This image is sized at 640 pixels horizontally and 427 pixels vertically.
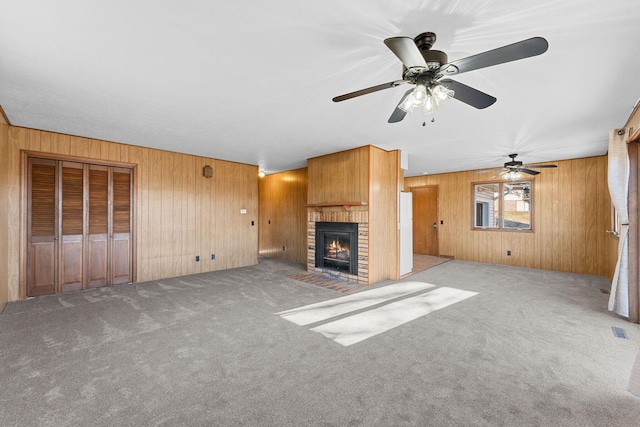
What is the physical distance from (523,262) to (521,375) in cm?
554

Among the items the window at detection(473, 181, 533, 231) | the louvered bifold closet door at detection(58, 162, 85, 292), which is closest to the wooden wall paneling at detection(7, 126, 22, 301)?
the louvered bifold closet door at detection(58, 162, 85, 292)

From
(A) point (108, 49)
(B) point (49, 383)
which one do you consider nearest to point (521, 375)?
(B) point (49, 383)

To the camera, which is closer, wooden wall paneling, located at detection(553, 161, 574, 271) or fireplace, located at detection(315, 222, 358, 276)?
fireplace, located at detection(315, 222, 358, 276)

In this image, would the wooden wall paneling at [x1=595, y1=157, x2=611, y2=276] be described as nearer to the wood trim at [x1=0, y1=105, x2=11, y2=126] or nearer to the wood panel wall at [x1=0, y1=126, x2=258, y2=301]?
the wood panel wall at [x1=0, y1=126, x2=258, y2=301]

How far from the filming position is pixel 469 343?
2.63m

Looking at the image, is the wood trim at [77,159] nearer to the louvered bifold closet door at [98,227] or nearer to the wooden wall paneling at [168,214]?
the louvered bifold closet door at [98,227]

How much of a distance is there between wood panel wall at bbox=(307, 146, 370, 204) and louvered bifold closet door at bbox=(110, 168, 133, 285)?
345 cm

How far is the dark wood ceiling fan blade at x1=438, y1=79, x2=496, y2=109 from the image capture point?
1.90 meters

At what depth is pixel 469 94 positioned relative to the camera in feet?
6.56

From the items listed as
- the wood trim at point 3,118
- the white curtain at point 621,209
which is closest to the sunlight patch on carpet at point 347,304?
the white curtain at point 621,209

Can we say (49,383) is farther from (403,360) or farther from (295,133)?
(295,133)

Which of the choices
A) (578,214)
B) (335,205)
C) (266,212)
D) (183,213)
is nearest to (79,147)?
(183,213)

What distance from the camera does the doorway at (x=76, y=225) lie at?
4.10m

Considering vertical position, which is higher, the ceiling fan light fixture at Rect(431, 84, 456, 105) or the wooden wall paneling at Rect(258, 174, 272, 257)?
the ceiling fan light fixture at Rect(431, 84, 456, 105)
